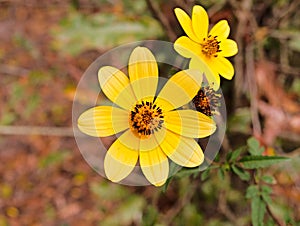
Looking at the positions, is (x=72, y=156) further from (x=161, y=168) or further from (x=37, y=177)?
(x=161, y=168)

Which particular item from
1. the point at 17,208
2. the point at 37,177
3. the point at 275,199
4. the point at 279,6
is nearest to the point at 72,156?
the point at 37,177

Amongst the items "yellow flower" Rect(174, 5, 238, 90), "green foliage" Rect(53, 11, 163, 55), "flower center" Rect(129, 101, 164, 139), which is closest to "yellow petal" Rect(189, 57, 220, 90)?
"yellow flower" Rect(174, 5, 238, 90)

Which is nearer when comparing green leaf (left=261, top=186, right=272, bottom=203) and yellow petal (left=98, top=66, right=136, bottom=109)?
yellow petal (left=98, top=66, right=136, bottom=109)

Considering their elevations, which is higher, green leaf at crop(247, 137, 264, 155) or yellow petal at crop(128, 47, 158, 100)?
yellow petal at crop(128, 47, 158, 100)

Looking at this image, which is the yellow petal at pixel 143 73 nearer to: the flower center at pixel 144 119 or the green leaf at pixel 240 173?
the flower center at pixel 144 119

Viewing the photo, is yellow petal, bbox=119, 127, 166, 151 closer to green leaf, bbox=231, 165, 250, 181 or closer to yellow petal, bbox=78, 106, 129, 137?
yellow petal, bbox=78, 106, 129, 137
